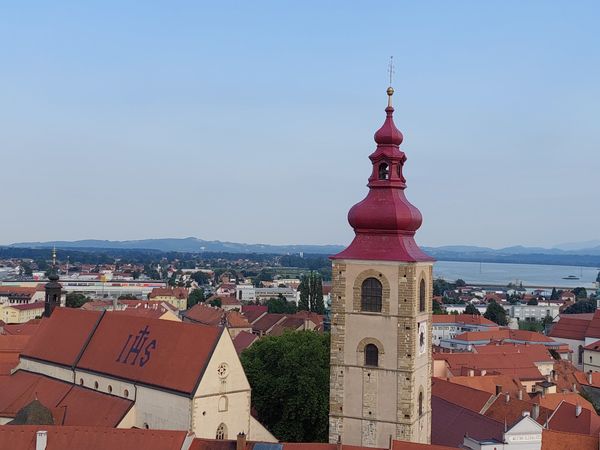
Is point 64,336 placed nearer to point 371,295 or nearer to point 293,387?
point 293,387

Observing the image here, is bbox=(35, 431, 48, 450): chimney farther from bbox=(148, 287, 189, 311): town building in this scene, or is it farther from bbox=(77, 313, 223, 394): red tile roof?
bbox=(148, 287, 189, 311): town building

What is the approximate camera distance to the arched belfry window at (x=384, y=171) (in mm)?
32406

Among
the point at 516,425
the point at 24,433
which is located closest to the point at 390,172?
the point at 516,425

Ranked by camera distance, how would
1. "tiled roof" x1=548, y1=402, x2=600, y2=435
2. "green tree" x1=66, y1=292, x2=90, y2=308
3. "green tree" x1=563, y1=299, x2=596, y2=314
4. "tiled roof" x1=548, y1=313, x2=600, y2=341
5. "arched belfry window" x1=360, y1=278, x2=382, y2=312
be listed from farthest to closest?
"green tree" x1=563, y1=299, x2=596, y2=314 → "green tree" x1=66, y1=292, x2=90, y2=308 → "tiled roof" x1=548, y1=313, x2=600, y2=341 → "tiled roof" x1=548, y1=402, x2=600, y2=435 → "arched belfry window" x1=360, y1=278, x2=382, y2=312

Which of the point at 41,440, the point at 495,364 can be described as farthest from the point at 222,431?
the point at 495,364

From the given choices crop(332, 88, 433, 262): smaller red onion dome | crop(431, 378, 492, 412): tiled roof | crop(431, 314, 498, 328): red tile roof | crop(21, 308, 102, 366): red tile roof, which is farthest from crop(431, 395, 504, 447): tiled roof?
crop(431, 314, 498, 328): red tile roof

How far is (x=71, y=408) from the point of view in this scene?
41.8m

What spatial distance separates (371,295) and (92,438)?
1356cm

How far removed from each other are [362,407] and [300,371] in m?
16.6

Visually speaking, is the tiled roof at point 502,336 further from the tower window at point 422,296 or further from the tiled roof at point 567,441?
the tower window at point 422,296

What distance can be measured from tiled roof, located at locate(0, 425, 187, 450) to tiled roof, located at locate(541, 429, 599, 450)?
65.4ft

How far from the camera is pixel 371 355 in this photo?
1268 inches

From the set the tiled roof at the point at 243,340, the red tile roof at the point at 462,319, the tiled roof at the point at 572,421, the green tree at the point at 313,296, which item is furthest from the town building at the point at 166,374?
the red tile roof at the point at 462,319

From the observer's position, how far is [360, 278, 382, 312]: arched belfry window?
3212 centimetres
